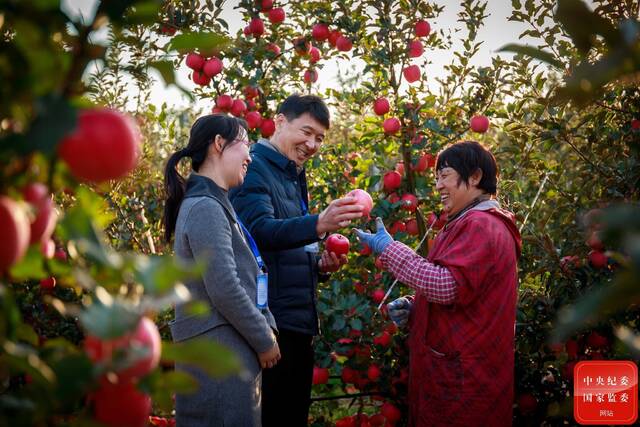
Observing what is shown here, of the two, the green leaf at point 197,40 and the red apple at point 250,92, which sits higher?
the red apple at point 250,92

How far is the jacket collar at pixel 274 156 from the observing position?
290 centimetres

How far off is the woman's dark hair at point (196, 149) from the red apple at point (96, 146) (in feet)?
5.67

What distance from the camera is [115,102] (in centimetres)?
475

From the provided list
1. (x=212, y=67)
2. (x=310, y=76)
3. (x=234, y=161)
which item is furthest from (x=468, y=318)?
(x=310, y=76)

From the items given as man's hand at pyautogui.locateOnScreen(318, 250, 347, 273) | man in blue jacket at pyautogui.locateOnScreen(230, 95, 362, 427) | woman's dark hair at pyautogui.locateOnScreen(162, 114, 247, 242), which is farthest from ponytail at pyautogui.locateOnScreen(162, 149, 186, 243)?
man's hand at pyautogui.locateOnScreen(318, 250, 347, 273)

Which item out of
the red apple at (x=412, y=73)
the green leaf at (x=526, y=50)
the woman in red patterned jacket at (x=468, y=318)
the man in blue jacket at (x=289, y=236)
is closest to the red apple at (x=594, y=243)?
the woman in red patterned jacket at (x=468, y=318)

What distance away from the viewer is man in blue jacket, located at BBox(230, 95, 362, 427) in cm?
257

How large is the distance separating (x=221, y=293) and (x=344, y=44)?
2.20 metres

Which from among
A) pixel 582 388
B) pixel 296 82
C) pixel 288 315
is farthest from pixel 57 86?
pixel 296 82

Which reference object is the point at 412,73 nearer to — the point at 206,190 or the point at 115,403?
the point at 206,190

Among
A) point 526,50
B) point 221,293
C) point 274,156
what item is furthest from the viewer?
point 274,156

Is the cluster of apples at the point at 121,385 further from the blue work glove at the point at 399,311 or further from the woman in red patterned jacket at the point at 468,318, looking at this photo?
the blue work glove at the point at 399,311

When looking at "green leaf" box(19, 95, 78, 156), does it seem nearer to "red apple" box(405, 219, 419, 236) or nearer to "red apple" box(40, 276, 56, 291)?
"red apple" box(40, 276, 56, 291)

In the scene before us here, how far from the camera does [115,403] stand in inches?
26.9
